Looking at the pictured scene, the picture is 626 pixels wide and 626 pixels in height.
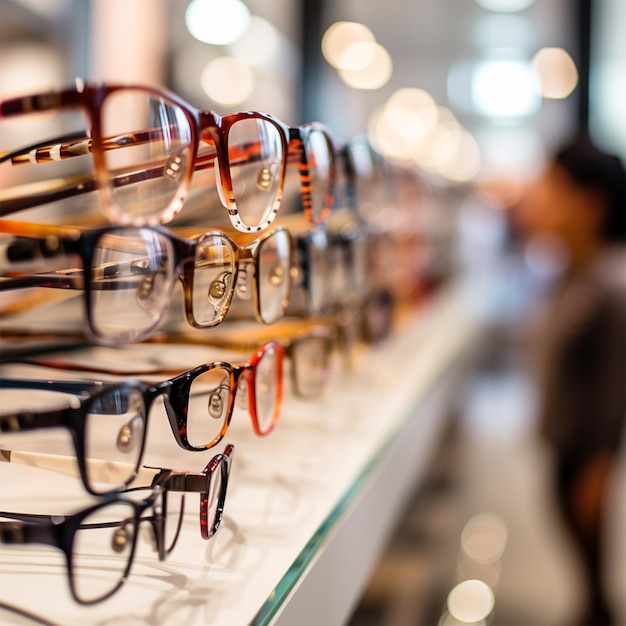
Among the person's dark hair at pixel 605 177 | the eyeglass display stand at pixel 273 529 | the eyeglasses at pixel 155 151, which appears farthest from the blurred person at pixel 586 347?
the eyeglasses at pixel 155 151

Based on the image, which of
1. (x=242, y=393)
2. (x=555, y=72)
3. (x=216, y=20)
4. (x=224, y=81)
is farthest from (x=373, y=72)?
(x=242, y=393)

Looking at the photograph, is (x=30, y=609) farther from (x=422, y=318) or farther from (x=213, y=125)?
(x=422, y=318)

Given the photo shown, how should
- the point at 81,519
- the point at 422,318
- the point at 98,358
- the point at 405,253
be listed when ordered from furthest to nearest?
the point at 422,318 → the point at 405,253 → the point at 98,358 → the point at 81,519

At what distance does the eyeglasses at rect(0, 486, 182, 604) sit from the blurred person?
3.37 feet

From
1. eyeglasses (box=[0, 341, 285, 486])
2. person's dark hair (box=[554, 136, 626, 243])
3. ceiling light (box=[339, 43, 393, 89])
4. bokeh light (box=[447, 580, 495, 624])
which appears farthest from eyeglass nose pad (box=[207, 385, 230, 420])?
ceiling light (box=[339, 43, 393, 89])

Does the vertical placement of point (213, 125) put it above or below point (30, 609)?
above

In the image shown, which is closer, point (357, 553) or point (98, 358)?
point (357, 553)

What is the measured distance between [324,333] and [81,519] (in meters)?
0.23

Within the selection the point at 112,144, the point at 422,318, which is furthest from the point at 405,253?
the point at 112,144

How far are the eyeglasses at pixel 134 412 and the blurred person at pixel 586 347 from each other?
96 cm

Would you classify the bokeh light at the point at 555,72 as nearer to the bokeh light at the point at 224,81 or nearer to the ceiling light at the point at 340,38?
the ceiling light at the point at 340,38

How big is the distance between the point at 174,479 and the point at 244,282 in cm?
9

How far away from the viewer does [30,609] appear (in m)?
0.22

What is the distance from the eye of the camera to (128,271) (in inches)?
9.1
